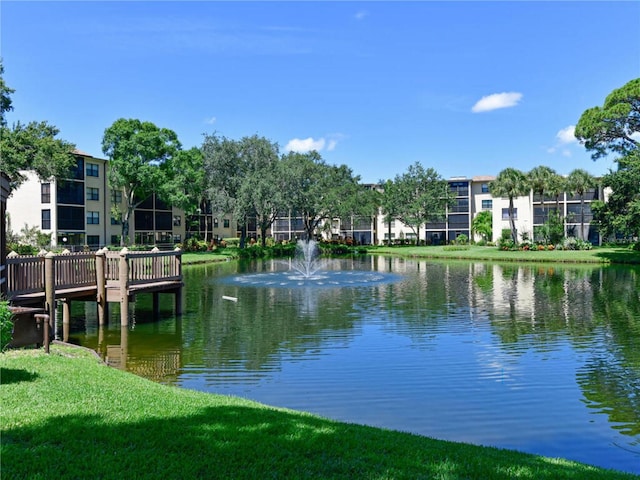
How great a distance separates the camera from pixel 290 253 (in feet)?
232

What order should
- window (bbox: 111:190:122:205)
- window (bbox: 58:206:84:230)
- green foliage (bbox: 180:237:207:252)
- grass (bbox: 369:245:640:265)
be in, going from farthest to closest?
green foliage (bbox: 180:237:207:252) → window (bbox: 111:190:122:205) → window (bbox: 58:206:84:230) → grass (bbox: 369:245:640:265)

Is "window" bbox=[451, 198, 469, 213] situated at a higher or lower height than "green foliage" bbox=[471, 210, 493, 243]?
higher

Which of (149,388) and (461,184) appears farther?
(461,184)

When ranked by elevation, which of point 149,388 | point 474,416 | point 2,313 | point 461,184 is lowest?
point 474,416

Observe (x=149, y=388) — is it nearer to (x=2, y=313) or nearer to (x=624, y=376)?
(x=2, y=313)

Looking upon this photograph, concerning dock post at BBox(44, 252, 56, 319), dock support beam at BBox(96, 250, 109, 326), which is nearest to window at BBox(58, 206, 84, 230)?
dock support beam at BBox(96, 250, 109, 326)

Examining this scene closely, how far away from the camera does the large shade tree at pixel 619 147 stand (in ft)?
159

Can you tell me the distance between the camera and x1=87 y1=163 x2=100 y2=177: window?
63.1m

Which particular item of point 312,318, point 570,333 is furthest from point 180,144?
point 570,333

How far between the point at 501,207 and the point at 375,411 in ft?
274

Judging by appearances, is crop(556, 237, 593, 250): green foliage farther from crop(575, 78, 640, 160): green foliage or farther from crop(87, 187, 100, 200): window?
crop(87, 187, 100, 200): window

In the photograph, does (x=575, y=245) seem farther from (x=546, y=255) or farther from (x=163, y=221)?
(x=163, y=221)

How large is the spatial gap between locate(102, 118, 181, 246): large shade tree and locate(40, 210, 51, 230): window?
6689 mm

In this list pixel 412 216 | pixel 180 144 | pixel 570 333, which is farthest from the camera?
pixel 412 216
